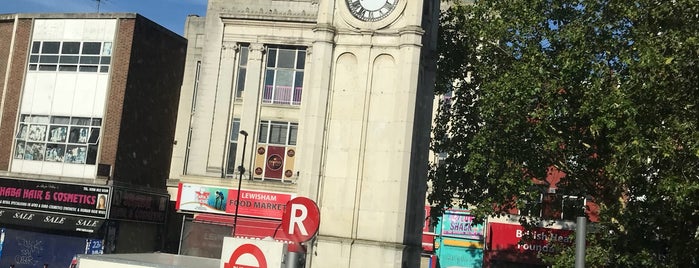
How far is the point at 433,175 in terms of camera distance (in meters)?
31.9

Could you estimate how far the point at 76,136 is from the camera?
38.8 meters

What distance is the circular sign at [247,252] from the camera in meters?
8.29

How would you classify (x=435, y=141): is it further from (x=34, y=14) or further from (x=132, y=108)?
(x=34, y=14)

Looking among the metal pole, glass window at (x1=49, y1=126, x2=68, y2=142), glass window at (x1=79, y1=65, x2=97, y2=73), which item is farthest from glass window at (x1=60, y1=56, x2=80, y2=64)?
the metal pole

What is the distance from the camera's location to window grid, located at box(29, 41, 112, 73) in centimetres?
3944

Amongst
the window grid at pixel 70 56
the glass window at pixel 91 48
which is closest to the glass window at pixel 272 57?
the window grid at pixel 70 56

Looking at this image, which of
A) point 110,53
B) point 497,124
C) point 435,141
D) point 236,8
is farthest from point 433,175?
point 110,53

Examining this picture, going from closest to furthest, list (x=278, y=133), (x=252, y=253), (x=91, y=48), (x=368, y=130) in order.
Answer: (x=252, y=253) → (x=368, y=130) → (x=278, y=133) → (x=91, y=48)

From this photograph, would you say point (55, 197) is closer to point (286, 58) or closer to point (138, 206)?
point (138, 206)

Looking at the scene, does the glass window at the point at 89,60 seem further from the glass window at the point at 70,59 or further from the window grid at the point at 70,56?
the glass window at the point at 70,59

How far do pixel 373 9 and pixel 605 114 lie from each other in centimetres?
699

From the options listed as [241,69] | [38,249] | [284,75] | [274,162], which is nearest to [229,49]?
[241,69]

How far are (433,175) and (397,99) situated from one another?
11956mm

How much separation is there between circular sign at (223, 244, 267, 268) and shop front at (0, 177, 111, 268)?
31.1 m
